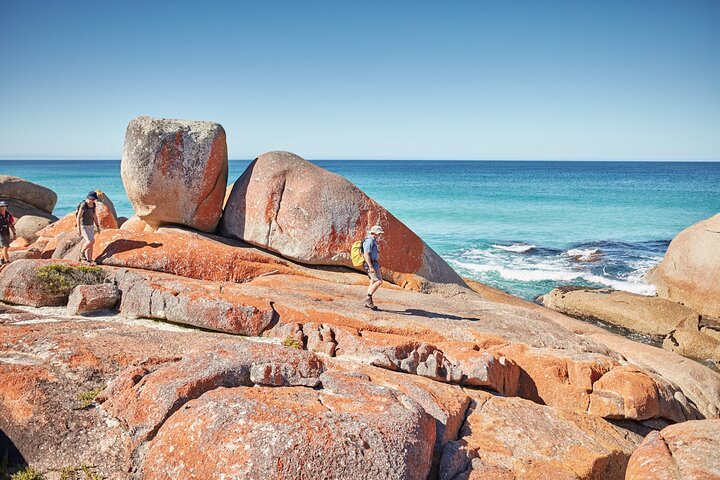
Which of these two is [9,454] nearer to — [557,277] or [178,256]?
[178,256]

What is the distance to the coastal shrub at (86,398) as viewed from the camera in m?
6.27

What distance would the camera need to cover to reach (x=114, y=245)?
1300 cm

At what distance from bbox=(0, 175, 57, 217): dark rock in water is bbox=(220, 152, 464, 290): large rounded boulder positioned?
73.9ft

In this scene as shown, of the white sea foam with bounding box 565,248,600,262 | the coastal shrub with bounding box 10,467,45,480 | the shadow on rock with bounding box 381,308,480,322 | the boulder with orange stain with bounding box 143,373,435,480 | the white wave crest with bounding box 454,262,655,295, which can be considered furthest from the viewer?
the white sea foam with bounding box 565,248,600,262

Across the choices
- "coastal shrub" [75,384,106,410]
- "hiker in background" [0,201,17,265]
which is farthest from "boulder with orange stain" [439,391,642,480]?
"hiker in background" [0,201,17,265]

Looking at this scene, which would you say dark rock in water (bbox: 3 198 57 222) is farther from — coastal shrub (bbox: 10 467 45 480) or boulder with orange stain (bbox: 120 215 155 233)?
coastal shrub (bbox: 10 467 45 480)

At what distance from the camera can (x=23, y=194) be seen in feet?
102

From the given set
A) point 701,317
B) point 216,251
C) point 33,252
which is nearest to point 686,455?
point 216,251

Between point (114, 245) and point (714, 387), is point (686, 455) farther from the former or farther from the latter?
point (114, 245)

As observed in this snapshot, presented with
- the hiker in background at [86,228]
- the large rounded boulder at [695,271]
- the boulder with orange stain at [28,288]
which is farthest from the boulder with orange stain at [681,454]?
the large rounded boulder at [695,271]

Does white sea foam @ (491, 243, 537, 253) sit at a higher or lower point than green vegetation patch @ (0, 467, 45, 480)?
lower

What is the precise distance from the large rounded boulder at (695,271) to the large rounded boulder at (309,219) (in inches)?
475

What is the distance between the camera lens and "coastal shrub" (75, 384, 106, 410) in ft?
20.6

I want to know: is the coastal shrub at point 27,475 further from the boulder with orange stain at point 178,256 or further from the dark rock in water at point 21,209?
the dark rock in water at point 21,209
